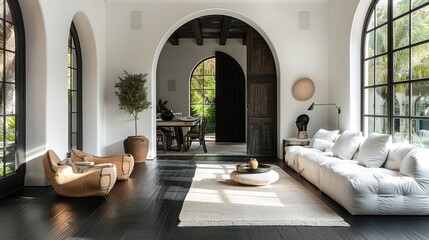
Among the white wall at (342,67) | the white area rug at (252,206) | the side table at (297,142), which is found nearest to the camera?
the white area rug at (252,206)

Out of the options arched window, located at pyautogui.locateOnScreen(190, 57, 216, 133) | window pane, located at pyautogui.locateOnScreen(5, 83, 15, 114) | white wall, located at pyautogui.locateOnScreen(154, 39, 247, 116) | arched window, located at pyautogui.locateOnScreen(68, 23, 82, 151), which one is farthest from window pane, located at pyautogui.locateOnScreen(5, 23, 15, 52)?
arched window, located at pyautogui.locateOnScreen(190, 57, 216, 133)

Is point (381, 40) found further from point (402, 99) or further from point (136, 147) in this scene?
point (136, 147)

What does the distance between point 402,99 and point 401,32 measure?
3.22ft

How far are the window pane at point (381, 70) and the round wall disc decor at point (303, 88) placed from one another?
6.69 feet

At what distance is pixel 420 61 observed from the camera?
195 inches

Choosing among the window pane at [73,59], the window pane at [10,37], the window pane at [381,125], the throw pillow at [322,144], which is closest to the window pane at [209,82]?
the window pane at [73,59]

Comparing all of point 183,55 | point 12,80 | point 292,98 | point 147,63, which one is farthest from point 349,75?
point 183,55

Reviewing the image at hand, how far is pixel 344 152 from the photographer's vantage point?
5.74 metres

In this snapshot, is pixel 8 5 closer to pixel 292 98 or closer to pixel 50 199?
pixel 50 199

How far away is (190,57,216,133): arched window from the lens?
13.7m

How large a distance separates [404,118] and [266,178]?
215 centimetres

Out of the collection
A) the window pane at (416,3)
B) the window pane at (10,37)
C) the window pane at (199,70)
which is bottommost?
the window pane at (10,37)

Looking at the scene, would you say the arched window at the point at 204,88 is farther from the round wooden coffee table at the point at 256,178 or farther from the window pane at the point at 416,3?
the window pane at the point at 416,3

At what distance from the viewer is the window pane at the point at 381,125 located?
5832 mm
